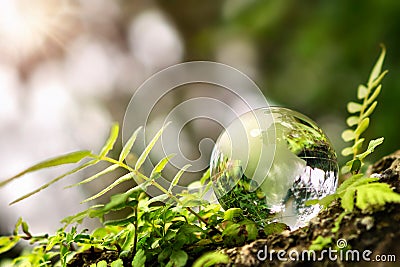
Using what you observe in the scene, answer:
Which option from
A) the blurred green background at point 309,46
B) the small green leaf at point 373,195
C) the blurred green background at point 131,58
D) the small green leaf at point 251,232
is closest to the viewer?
the small green leaf at point 373,195

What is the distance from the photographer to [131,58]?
9.58 ft

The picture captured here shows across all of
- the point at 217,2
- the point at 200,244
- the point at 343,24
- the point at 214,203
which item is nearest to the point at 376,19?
the point at 343,24

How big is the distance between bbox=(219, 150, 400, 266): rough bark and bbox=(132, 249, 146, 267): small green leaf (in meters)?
0.09

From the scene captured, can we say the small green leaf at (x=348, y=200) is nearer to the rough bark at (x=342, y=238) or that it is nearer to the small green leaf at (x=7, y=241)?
the rough bark at (x=342, y=238)

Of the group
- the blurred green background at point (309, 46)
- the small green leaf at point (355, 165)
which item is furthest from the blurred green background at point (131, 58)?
the small green leaf at point (355, 165)

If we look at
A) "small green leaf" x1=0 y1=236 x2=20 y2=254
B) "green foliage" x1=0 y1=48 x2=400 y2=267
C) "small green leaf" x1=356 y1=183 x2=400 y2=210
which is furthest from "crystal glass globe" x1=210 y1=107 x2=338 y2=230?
"small green leaf" x1=0 y1=236 x2=20 y2=254

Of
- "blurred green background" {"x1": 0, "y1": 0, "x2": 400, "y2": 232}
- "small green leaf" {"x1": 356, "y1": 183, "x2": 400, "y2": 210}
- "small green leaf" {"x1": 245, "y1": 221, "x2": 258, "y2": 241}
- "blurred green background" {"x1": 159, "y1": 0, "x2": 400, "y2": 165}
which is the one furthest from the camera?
"blurred green background" {"x1": 0, "y1": 0, "x2": 400, "y2": 232}

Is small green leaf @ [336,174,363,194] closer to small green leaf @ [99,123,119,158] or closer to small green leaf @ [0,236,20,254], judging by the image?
small green leaf @ [99,123,119,158]

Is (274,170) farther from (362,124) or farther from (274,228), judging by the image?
(362,124)

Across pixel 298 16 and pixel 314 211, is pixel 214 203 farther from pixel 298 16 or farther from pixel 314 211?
pixel 298 16

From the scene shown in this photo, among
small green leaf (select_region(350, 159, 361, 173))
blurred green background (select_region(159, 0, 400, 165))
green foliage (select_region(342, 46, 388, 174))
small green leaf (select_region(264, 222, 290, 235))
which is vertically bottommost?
small green leaf (select_region(264, 222, 290, 235))

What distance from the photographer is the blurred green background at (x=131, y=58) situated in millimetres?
2160
